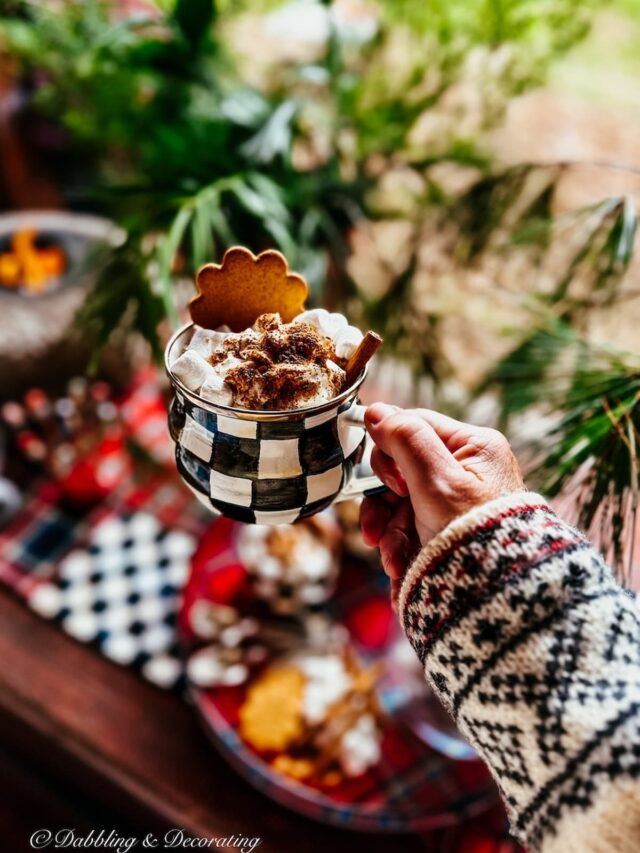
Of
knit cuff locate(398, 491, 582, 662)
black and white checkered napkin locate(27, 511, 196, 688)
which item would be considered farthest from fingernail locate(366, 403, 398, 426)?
black and white checkered napkin locate(27, 511, 196, 688)

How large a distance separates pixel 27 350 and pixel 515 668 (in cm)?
150

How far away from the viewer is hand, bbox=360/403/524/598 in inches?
24.0

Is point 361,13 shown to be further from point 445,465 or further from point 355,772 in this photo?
point 355,772

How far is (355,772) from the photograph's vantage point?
1.17 m

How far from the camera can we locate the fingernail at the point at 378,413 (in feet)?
2.08

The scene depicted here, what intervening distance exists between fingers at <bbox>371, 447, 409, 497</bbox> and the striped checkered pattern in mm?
26

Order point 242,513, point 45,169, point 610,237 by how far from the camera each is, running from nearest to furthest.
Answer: point 242,513 < point 610,237 < point 45,169

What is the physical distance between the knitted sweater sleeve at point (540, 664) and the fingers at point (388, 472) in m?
0.09

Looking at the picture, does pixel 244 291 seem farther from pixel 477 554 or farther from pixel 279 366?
pixel 477 554

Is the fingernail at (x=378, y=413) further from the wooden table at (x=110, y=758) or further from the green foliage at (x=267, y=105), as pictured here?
the wooden table at (x=110, y=758)

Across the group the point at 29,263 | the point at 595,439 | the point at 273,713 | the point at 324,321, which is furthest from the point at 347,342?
the point at 29,263

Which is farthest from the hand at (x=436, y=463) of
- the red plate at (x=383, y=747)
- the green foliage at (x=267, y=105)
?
the red plate at (x=383, y=747)

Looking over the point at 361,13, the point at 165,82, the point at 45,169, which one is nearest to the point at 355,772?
the point at 165,82

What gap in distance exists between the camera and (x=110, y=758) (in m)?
1.19
